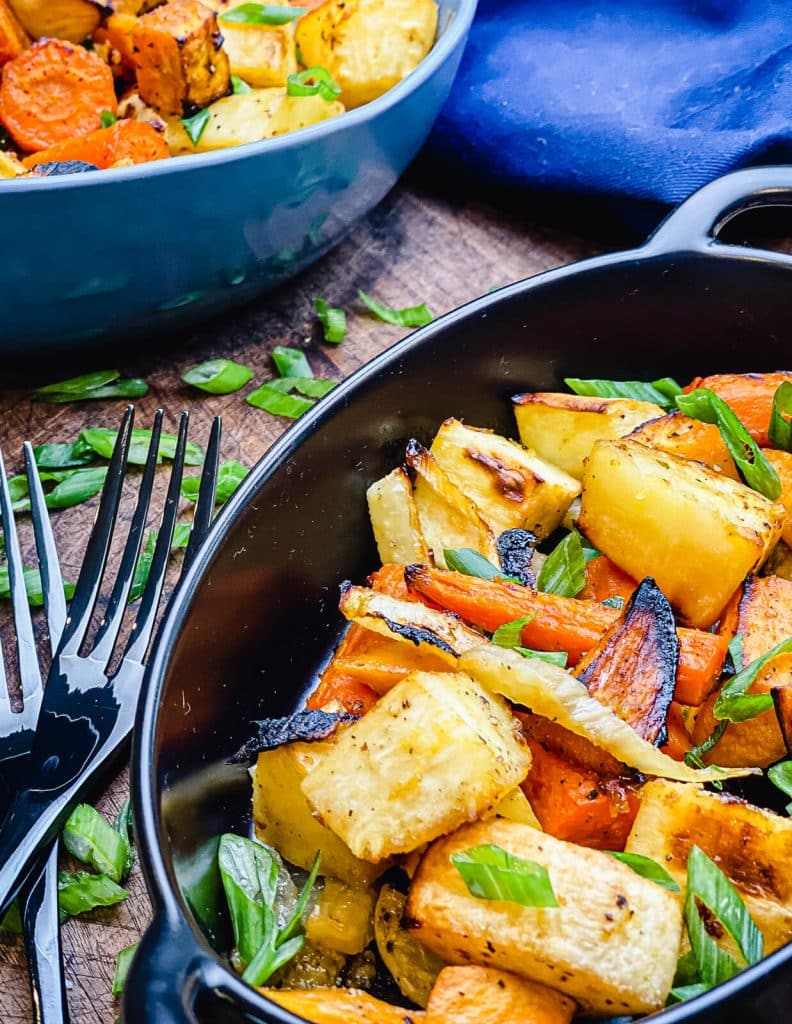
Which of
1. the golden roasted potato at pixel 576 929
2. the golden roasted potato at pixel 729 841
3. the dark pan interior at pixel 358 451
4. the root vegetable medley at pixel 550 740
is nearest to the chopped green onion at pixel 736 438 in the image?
the root vegetable medley at pixel 550 740

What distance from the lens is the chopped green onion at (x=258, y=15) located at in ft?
6.45

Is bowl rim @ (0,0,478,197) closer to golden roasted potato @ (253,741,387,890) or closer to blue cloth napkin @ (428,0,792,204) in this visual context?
blue cloth napkin @ (428,0,792,204)

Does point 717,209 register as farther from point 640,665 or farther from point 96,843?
point 96,843

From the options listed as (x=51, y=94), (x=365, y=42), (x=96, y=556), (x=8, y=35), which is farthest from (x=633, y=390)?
(x=8, y=35)

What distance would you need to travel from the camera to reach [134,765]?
896 mm

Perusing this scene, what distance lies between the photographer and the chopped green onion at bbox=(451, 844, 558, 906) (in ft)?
2.87

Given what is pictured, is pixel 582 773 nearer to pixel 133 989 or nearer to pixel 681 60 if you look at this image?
pixel 133 989

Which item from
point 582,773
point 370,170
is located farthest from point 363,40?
point 582,773

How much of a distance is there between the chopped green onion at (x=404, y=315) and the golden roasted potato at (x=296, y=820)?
1.05 m

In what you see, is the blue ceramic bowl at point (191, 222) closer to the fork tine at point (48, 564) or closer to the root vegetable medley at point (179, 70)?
the root vegetable medley at point (179, 70)

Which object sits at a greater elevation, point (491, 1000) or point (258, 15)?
point (258, 15)

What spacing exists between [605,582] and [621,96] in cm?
128

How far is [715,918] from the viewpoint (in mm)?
921

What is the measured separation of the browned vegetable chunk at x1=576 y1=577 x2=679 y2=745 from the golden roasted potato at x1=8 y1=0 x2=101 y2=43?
4.89ft
